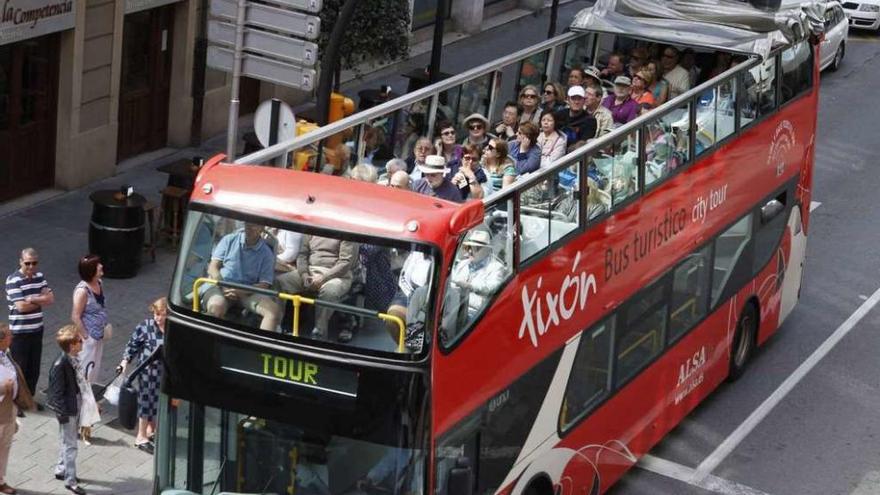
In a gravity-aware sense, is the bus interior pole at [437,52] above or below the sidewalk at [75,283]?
above

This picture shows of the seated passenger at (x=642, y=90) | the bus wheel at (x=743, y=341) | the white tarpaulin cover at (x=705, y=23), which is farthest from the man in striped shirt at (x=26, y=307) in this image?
the bus wheel at (x=743, y=341)

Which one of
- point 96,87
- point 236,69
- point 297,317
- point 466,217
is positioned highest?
point 466,217

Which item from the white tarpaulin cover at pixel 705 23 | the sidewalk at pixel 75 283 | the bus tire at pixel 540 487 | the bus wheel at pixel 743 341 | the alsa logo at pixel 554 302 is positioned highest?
the white tarpaulin cover at pixel 705 23

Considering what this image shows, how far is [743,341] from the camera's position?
708 inches

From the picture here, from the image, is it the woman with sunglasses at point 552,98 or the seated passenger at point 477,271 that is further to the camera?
the woman with sunglasses at point 552,98

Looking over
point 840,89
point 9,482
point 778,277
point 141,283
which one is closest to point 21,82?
point 141,283

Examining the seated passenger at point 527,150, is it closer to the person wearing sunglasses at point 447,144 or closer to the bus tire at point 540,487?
the person wearing sunglasses at point 447,144

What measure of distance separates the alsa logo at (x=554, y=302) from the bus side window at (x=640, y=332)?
3.54ft

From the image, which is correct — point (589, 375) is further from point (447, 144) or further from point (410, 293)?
point (410, 293)

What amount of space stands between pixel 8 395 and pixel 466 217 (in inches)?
181

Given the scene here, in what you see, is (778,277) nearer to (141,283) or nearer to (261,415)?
(141,283)

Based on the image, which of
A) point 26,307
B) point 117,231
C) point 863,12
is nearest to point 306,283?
point 26,307

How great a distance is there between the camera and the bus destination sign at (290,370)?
1038 cm

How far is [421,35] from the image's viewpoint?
32.1 m
